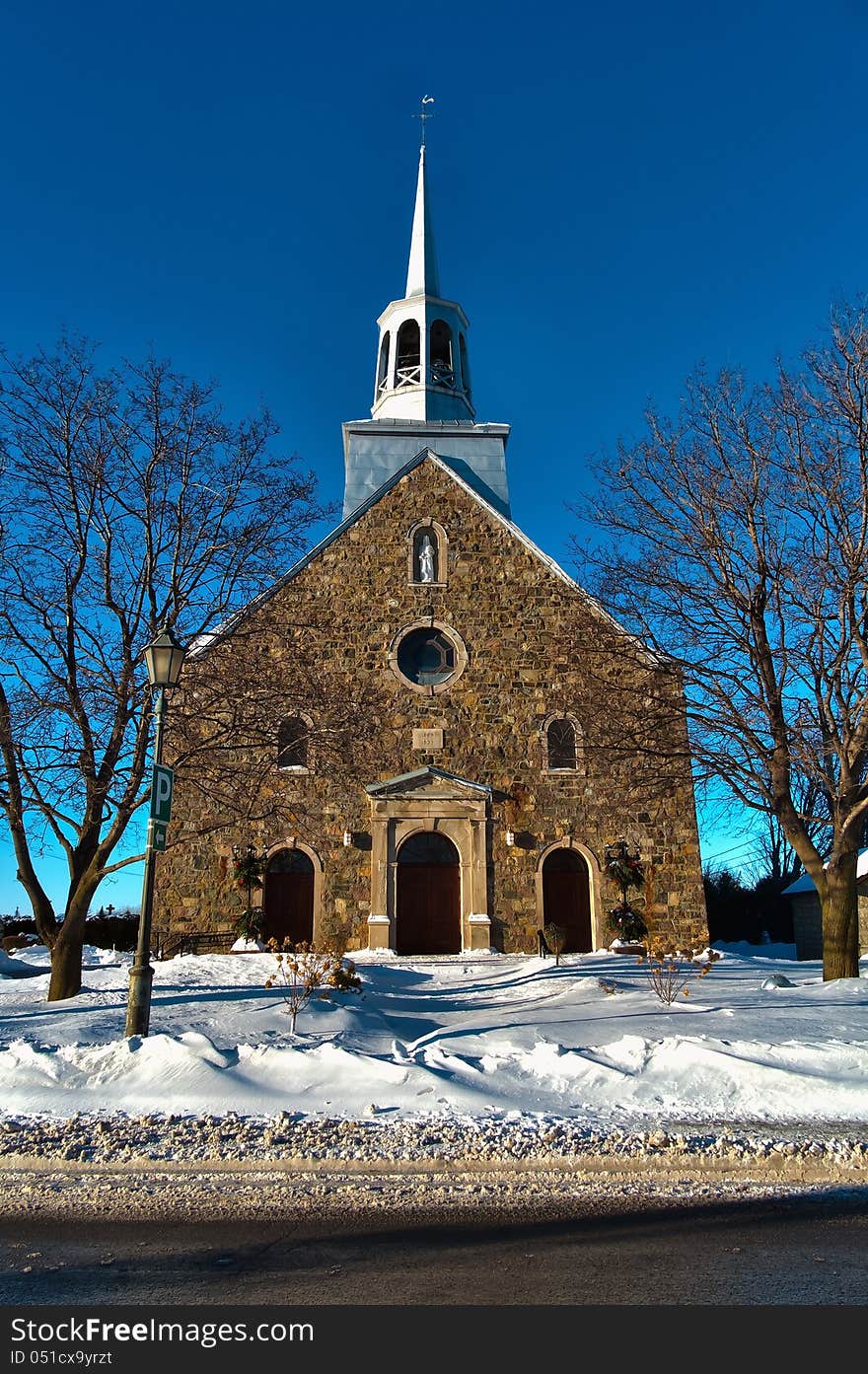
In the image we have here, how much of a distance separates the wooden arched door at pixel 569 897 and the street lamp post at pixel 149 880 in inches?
450

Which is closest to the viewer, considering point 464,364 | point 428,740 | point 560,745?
point 428,740

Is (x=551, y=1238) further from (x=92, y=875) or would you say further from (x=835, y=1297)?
(x=92, y=875)

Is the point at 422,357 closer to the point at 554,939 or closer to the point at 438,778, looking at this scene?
the point at 438,778

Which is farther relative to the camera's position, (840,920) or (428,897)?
(428,897)

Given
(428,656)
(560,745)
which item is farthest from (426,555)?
(560,745)

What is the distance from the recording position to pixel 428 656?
2027 centimetres

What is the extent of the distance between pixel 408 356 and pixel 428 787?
15.4 m

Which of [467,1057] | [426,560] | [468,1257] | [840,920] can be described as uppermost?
[426,560]

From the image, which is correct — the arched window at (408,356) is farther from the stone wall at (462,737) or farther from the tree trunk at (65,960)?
the tree trunk at (65,960)

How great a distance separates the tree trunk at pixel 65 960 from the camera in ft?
39.1

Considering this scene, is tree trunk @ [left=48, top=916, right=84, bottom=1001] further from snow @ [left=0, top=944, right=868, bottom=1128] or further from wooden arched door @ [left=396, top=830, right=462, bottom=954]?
wooden arched door @ [left=396, top=830, right=462, bottom=954]

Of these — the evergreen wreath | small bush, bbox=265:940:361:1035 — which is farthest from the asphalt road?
the evergreen wreath

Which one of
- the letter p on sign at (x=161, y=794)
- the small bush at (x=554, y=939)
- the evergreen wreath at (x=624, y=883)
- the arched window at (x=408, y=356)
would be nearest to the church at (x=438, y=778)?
the evergreen wreath at (x=624, y=883)

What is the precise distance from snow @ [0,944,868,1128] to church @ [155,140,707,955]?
23.0ft
